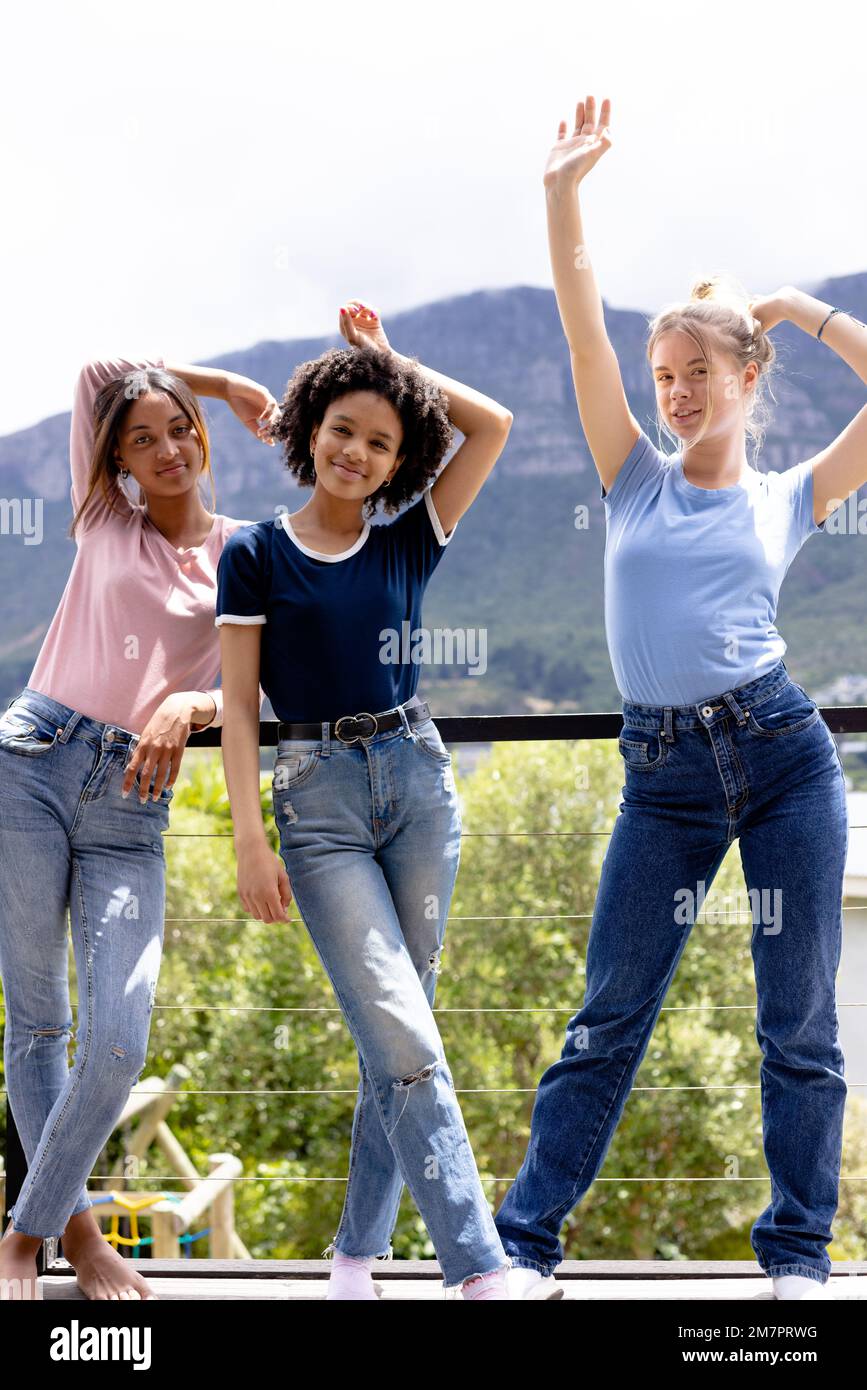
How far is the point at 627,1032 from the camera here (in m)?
1.83

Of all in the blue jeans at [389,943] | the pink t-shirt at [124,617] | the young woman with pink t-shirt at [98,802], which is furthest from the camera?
the pink t-shirt at [124,617]

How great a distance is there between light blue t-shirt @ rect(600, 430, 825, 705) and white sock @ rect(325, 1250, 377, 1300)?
2.90ft

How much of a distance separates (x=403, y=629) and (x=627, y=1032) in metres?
0.65

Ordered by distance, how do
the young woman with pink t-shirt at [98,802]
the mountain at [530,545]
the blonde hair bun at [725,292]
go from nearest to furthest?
1. the young woman with pink t-shirt at [98,802]
2. the blonde hair bun at [725,292]
3. the mountain at [530,545]

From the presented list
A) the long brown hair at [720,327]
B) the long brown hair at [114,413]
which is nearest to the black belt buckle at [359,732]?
the long brown hair at [114,413]

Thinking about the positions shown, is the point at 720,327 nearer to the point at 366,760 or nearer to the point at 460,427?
the point at 460,427

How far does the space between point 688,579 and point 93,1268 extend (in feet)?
4.26

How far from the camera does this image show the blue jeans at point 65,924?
1.73m

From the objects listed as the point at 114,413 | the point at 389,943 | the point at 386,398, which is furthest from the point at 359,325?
the point at 389,943

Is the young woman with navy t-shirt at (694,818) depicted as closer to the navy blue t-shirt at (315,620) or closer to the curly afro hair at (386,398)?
the curly afro hair at (386,398)

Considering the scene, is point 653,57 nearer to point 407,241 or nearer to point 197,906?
point 407,241

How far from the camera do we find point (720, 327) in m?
1.90
